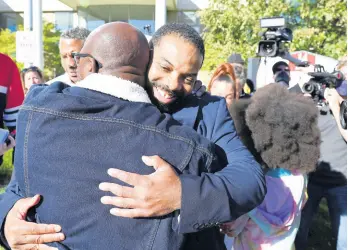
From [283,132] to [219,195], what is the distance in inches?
57.0

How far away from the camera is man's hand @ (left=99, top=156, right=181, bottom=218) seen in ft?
4.44

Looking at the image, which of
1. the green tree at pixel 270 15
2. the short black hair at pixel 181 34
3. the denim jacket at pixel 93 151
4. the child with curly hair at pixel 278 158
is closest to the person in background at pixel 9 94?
the child with curly hair at pixel 278 158

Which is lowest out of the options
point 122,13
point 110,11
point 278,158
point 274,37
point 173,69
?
point 278,158

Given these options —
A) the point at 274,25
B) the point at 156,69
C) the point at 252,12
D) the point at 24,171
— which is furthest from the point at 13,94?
the point at 252,12

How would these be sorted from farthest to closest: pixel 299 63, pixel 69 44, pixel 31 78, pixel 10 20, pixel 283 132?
pixel 10 20, pixel 31 78, pixel 299 63, pixel 69 44, pixel 283 132

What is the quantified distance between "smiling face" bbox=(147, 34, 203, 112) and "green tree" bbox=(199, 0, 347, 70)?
1154cm

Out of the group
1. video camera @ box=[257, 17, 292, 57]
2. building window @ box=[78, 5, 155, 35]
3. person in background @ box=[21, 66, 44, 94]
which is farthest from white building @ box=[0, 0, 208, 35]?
video camera @ box=[257, 17, 292, 57]

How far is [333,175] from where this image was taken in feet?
13.9

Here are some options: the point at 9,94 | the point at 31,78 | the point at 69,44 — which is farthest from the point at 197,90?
the point at 31,78

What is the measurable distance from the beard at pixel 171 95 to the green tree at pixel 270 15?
38.2ft

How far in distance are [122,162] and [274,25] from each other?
415 cm

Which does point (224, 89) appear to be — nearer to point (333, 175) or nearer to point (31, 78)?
point (333, 175)

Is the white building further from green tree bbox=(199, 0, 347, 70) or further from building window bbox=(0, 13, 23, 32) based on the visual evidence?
green tree bbox=(199, 0, 347, 70)

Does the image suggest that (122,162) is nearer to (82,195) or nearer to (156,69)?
(82,195)
